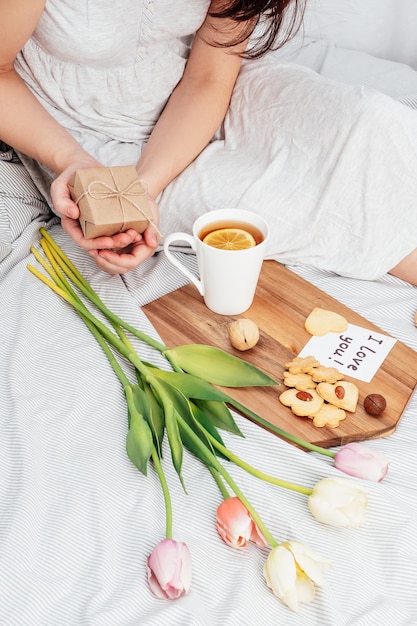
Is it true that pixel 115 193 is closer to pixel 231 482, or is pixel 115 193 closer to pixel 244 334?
pixel 244 334

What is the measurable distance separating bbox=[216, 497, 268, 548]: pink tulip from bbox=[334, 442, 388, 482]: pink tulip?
5.6 inches

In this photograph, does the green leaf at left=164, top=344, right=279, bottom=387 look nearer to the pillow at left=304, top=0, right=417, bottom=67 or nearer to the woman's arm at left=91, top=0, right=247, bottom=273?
Result: the woman's arm at left=91, top=0, right=247, bottom=273

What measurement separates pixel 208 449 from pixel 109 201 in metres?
0.38

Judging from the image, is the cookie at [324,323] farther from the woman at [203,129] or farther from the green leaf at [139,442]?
the green leaf at [139,442]

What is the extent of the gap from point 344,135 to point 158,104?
396 millimetres

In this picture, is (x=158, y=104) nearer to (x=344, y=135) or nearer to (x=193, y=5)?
(x=193, y=5)

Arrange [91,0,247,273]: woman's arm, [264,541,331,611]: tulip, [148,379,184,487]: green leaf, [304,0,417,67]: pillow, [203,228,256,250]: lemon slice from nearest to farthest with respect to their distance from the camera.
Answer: [264,541,331,611]: tulip → [148,379,184,487]: green leaf → [203,228,256,250]: lemon slice → [91,0,247,273]: woman's arm → [304,0,417,67]: pillow

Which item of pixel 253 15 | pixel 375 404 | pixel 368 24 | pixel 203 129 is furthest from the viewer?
pixel 368 24

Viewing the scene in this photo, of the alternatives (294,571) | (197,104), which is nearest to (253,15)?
(197,104)

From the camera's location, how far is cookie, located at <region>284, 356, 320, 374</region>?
972 mm

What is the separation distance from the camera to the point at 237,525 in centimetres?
77

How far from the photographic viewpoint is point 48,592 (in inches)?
29.7

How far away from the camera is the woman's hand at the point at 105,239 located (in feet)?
3.38

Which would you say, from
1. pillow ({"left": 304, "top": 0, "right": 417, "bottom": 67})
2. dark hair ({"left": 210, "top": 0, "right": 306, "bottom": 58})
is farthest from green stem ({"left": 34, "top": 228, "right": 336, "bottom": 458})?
pillow ({"left": 304, "top": 0, "right": 417, "bottom": 67})
